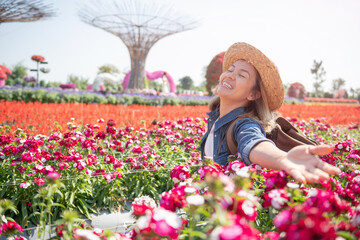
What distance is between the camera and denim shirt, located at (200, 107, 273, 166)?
1.61 meters

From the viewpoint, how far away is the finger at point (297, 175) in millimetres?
1088

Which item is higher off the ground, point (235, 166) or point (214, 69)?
point (214, 69)

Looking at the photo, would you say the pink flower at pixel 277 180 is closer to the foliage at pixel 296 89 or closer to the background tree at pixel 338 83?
the foliage at pixel 296 89

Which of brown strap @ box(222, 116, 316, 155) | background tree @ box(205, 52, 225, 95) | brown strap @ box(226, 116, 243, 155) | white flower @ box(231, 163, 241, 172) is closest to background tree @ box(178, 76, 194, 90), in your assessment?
background tree @ box(205, 52, 225, 95)

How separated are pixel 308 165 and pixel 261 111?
1055 mm

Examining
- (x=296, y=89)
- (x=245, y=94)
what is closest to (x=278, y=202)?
(x=245, y=94)

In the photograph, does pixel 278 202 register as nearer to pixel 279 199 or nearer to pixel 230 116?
pixel 279 199

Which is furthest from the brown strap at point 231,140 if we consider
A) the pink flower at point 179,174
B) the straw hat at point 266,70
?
the pink flower at point 179,174

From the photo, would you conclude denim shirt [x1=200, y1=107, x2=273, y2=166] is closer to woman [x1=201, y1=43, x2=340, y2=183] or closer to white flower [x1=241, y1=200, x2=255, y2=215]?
woman [x1=201, y1=43, x2=340, y2=183]

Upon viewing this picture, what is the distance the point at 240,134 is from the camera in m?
1.77

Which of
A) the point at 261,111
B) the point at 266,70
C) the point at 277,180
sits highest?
the point at 266,70

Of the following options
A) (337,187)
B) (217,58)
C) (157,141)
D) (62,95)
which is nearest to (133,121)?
(157,141)

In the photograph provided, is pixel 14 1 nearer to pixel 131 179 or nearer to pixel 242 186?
pixel 131 179

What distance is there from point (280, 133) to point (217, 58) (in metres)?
17.9
